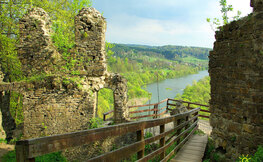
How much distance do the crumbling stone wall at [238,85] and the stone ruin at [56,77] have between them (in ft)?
14.3

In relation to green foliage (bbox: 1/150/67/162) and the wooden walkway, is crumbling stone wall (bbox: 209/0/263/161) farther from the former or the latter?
green foliage (bbox: 1/150/67/162)

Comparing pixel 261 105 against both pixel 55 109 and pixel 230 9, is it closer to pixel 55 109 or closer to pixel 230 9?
pixel 230 9

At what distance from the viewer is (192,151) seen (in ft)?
14.3

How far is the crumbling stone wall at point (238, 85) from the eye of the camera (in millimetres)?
3312

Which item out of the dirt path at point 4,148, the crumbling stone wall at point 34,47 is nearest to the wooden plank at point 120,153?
the crumbling stone wall at point 34,47

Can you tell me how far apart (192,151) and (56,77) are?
5389 millimetres

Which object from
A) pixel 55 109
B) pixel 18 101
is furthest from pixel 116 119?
pixel 18 101

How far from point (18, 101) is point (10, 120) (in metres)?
1.56

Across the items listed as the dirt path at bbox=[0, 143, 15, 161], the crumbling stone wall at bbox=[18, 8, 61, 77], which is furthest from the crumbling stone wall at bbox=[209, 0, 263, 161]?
the dirt path at bbox=[0, 143, 15, 161]

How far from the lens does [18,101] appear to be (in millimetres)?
11086

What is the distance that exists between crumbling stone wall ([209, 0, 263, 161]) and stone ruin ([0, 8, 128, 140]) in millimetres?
4361

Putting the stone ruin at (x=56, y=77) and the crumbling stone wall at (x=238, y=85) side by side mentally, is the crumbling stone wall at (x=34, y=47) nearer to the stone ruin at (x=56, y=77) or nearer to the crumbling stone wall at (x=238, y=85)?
the stone ruin at (x=56, y=77)

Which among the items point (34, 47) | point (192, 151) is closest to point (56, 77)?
point (34, 47)

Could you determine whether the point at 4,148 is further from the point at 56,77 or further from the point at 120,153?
the point at 120,153
